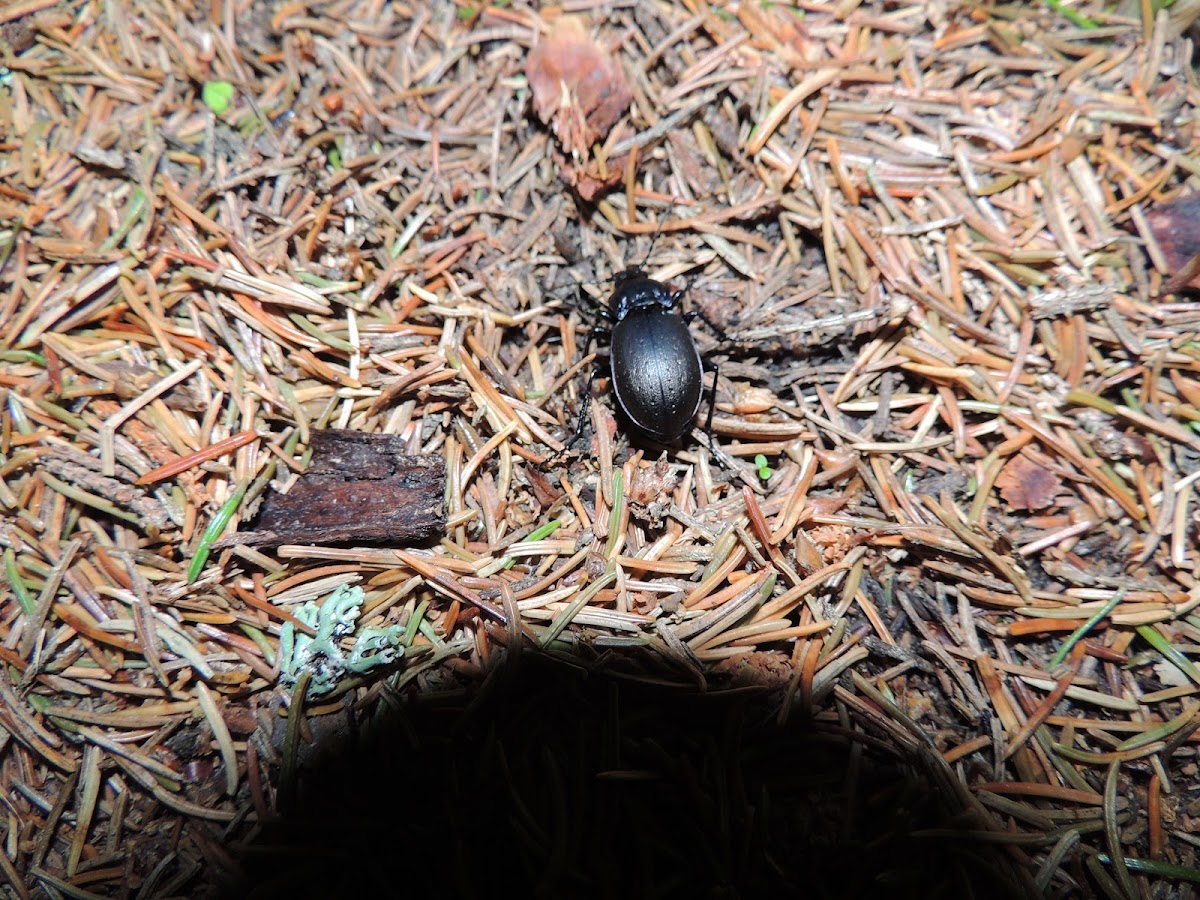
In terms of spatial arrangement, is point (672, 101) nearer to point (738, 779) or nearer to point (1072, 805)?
point (738, 779)

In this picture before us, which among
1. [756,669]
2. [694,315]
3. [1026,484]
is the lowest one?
[756,669]

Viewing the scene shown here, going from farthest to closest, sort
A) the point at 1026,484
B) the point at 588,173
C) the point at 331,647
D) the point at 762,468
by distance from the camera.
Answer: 1. the point at 588,173
2. the point at 762,468
3. the point at 1026,484
4. the point at 331,647

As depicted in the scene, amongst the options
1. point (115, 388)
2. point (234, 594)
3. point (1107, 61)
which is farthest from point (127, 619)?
point (1107, 61)

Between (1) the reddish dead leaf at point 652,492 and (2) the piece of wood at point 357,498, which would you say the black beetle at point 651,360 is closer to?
(1) the reddish dead leaf at point 652,492

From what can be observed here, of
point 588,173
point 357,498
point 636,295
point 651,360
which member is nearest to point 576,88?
point 588,173

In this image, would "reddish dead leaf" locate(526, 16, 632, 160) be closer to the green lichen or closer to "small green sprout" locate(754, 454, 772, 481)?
"small green sprout" locate(754, 454, 772, 481)

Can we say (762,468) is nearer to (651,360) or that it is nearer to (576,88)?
(651,360)

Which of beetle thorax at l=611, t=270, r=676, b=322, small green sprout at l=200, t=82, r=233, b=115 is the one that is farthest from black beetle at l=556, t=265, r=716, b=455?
small green sprout at l=200, t=82, r=233, b=115
